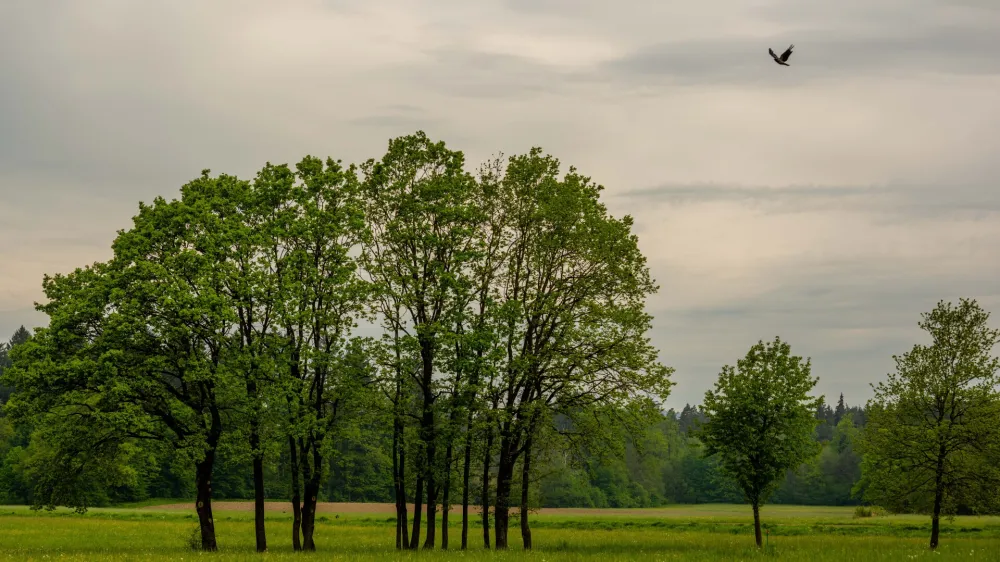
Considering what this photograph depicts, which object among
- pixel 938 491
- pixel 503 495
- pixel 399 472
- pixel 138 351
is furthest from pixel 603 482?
pixel 138 351

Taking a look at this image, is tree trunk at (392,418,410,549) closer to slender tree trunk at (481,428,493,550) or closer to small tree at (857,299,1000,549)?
slender tree trunk at (481,428,493,550)

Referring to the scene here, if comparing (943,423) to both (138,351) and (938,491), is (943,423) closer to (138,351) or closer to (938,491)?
(938,491)

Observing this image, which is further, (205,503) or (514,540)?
(514,540)

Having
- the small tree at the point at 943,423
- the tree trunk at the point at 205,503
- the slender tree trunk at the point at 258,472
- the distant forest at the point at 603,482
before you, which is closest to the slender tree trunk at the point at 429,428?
the slender tree trunk at the point at 258,472

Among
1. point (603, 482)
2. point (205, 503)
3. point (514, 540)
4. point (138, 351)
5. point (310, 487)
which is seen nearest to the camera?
point (138, 351)

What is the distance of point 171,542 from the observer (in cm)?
4888

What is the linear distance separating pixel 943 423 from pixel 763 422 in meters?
9.64

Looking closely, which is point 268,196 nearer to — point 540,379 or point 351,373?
point 351,373

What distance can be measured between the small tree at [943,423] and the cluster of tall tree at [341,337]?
566 inches

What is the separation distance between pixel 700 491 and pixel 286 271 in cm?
13737

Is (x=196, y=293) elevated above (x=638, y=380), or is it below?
above

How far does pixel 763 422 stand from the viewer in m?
43.2

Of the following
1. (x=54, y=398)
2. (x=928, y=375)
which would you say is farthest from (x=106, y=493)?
(x=928, y=375)


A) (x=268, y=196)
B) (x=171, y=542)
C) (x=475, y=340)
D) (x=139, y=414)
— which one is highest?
(x=268, y=196)
